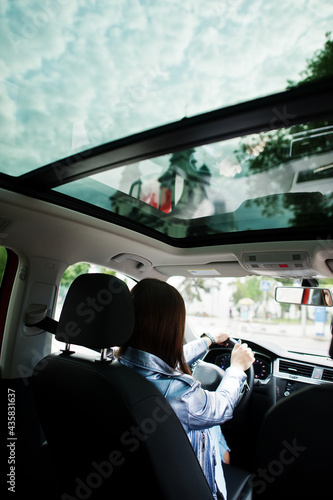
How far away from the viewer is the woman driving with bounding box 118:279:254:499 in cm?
163

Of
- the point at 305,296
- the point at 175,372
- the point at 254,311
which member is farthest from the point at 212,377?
the point at 254,311

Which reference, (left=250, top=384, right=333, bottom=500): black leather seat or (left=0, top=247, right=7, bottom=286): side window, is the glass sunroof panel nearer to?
(left=0, top=247, right=7, bottom=286): side window

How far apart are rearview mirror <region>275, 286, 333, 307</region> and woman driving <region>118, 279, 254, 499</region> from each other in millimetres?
1322

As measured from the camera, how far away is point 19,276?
2.88m

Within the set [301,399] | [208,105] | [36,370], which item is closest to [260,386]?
[301,399]

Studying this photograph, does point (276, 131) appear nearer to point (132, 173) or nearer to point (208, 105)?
point (208, 105)

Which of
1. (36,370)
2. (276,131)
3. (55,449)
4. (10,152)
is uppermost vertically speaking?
(276,131)

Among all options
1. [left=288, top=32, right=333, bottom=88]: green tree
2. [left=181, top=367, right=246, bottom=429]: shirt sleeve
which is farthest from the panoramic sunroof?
[left=181, top=367, right=246, bottom=429]: shirt sleeve

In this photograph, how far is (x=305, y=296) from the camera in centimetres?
305

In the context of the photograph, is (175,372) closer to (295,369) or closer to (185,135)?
(185,135)

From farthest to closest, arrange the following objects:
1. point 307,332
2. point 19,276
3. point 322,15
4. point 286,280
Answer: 1. point 307,332
2. point 286,280
3. point 19,276
4. point 322,15

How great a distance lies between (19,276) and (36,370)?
52.9 inches

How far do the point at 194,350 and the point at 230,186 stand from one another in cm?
143

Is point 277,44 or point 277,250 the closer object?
point 277,44
